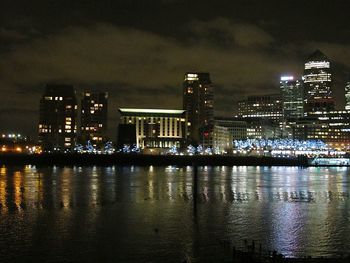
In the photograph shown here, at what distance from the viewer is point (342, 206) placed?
185ft

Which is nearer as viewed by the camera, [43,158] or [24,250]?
[24,250]

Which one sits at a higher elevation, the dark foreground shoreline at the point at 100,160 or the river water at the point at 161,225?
the dark foreground shoreline at the point at 100,160

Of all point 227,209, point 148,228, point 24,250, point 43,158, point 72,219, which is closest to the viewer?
point 24,250

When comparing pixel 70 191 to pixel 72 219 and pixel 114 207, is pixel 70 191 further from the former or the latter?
pixel 72 219

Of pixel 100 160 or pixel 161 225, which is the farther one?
pixel 100 160

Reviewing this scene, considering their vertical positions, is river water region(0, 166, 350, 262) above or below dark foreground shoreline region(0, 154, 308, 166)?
below

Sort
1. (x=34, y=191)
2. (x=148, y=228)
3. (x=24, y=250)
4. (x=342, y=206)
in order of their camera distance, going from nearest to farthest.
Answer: (x=24, y=250), (x=148, y=228), (x=342, y=206), (x=34, y=191)

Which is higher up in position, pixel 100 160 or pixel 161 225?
pixel 100 160

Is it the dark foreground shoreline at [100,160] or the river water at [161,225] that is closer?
→ the river water at [161,225]

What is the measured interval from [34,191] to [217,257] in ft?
143

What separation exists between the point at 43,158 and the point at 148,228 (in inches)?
5752

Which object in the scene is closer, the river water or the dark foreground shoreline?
the river water

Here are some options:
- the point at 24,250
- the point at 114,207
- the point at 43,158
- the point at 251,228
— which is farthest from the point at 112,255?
the point at 43,158

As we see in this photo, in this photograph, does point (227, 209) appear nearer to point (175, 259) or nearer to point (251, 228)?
point (251, 228)
